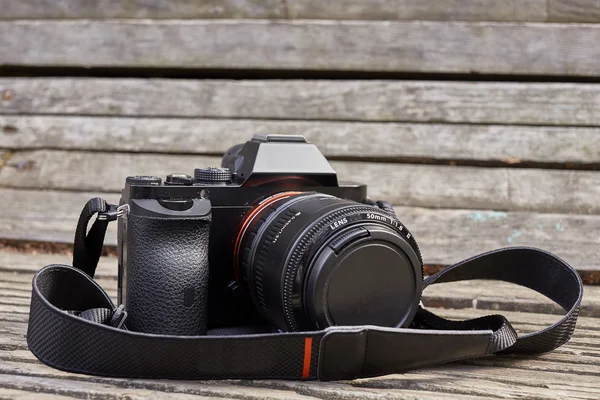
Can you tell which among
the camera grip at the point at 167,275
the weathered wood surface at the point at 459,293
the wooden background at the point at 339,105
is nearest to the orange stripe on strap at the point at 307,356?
the camera grip at the point at 167,275

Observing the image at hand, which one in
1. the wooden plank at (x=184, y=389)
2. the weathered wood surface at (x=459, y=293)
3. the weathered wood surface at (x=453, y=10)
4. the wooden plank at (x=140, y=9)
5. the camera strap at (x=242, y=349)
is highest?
the weathered wood surface at (x=453, y=10)

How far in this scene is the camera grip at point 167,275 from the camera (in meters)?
0.82

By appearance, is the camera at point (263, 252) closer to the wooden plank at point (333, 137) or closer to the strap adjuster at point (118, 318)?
the strap adjuster at point (118, 318)

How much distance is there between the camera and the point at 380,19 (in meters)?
1.51

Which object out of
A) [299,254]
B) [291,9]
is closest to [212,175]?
[299,254]

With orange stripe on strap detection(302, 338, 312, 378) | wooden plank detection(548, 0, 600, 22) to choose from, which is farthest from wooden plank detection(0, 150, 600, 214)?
orange stripe on strap detection(302, 338, 312, 378)

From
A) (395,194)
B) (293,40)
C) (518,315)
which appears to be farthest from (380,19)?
(518,315)

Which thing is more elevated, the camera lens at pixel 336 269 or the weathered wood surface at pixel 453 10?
the weathered wood surface at pixel 453 10

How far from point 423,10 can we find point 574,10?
32 cm

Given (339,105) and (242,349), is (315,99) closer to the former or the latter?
(339,105)

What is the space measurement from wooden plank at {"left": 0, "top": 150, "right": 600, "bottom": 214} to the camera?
1.74 feet

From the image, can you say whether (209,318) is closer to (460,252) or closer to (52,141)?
(460,252)

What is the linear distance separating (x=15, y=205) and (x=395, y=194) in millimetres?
875

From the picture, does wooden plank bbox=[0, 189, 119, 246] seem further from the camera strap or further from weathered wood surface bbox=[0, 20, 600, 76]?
the camera strap
